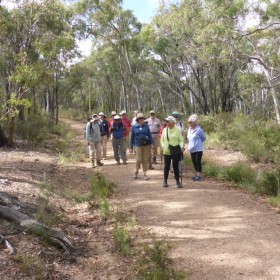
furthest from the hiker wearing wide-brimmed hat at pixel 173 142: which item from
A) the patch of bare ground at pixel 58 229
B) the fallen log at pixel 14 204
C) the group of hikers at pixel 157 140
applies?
the fallen log at pixel 14 204

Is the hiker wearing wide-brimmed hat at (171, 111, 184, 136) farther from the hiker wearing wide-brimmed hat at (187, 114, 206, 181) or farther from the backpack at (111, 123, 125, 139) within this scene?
the backpack at (111, 123, 125, 139)

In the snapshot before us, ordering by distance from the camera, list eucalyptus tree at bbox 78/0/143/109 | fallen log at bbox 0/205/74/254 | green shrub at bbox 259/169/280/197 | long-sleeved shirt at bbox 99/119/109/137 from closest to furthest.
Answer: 1. fallen log at bbox 0/205/74/254
2. green shrub at bbox 259/169/280/197
3. long-sleeved shirt at bbox 99/119/109/137
4. eucalyptus tree at bbox 78/0/143/109

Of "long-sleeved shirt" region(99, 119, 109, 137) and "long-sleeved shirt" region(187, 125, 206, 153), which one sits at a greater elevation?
"long-sleeved shirt" region(99, 119, 109, 137)

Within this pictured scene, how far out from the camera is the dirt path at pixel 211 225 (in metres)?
4.74

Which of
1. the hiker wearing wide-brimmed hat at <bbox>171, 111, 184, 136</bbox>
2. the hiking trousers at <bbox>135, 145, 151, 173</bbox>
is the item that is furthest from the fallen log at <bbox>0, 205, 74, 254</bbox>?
the hiker wearing wide-brimmed hat at <bbox>171, 111, 184, 136</bbox>

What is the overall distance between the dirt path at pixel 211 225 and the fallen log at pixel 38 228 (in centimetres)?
143

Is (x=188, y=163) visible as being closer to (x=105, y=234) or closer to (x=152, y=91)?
(x=105, y=234)

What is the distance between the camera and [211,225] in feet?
20.5

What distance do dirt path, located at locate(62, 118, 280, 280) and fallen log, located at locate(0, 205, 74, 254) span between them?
1.43 meters

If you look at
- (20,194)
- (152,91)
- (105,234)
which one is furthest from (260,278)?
(152,91)

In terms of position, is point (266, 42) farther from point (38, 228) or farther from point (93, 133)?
point (38, 228)

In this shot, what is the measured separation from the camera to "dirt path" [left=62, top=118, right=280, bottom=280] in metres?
4.74

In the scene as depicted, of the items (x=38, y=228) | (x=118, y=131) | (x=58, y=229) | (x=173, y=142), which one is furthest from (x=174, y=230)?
(x=118, y=131)

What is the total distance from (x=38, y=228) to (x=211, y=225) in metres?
2.80
